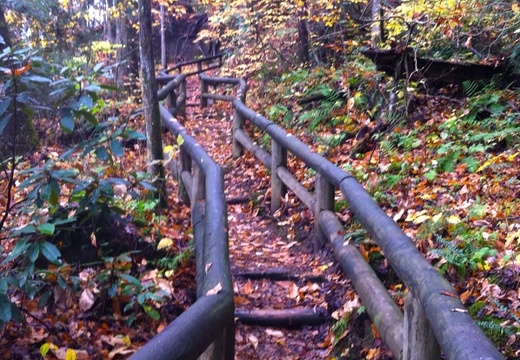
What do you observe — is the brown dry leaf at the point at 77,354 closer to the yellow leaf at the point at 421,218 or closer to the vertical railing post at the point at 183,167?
the yellow leaf at the point at 421,218

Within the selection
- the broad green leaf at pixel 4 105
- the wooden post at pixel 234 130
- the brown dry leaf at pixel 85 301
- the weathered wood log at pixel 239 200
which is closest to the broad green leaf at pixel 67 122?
the broad green leaf at pixel 4 105

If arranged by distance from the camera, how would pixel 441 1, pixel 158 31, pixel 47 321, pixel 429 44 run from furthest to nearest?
pixel 158 31, pixel 429 44, pixel 441 1, pixel 47 321

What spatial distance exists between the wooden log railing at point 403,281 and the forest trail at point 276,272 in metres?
0.37

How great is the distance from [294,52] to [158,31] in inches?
731

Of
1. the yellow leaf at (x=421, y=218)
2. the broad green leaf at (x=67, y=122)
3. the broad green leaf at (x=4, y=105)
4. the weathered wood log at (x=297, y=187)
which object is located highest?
the broad green leaf at (x=4, y=105)

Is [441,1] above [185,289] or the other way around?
above

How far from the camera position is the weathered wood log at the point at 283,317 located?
438 centimetres

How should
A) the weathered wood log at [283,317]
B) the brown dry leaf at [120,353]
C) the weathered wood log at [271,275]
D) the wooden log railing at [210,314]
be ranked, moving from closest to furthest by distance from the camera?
the wooden log railing at [210,314], the brown dry leaf at [120,353], the weathered wood log at [283,317], the weathered wood log at [271,275]

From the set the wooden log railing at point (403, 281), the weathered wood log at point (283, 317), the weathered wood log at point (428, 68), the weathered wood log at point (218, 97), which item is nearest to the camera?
the wooden log railing at point (403, 281)

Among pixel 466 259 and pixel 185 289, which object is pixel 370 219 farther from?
pixel 185 289

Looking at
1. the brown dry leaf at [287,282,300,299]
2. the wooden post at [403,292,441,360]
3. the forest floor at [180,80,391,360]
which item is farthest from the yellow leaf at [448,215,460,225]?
the wooden post at [403,292,441,360]

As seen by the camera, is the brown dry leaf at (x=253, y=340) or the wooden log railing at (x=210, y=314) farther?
the brown dry leaf at (x=253, y=340)

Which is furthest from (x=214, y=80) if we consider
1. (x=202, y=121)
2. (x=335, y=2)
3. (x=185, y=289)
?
(x=185, y=289)

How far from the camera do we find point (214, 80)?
14.5m
